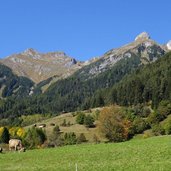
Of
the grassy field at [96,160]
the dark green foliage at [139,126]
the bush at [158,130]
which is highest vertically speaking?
the dark green foliage at [139,126]

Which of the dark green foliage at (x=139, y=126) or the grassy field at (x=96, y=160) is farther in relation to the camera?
the dark green foliage at (x=139, y=126)

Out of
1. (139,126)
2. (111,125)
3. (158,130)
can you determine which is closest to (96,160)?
(111,125)

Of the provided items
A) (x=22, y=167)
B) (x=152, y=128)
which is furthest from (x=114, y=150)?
(x=152, y=128)

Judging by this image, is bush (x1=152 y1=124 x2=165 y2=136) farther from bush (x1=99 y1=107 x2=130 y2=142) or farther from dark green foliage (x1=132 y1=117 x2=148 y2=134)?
bush (x1=99 y1=107 x2=130 y2=142)

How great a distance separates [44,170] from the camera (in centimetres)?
3438

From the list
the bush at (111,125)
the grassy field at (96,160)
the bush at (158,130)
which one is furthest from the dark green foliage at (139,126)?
the grassy field at (96,160)

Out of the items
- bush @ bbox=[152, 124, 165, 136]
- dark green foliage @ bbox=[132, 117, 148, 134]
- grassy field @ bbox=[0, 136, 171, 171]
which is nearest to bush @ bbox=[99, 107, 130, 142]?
bush @ bbox=[152, 124, 165, 136]

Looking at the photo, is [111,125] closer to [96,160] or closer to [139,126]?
[139,126]

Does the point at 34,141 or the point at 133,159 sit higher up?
the point at 34,141

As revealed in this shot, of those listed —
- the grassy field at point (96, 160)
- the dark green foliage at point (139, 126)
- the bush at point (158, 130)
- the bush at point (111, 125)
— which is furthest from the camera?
the dark green foliage at point (139, 126)

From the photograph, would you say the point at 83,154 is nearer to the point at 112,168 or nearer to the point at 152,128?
the point at 112,168

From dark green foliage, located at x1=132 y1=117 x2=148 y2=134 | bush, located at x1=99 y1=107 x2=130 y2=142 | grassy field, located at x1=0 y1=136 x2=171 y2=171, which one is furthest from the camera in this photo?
dark green foliage, located at x1=132 y1=117 x2=148 y2=134

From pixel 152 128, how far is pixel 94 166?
15708 cm

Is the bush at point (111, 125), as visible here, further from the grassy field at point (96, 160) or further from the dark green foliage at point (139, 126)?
the grassy field at point (96, 160)
